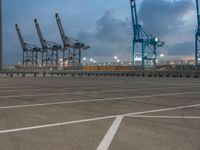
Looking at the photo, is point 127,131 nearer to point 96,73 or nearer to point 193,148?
point 193,148

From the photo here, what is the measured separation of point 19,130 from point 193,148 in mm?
3326

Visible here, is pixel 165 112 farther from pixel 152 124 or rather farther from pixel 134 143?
pixel 134 143

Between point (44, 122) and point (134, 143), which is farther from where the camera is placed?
point (44, 122)

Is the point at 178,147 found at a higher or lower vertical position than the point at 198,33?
lower

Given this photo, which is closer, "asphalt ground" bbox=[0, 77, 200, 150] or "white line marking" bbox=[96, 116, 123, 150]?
"white line marking" bbox=[96, 116, 123, 150]

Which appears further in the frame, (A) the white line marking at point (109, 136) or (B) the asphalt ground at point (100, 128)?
(B) the asphalt ground at point (100, 128)

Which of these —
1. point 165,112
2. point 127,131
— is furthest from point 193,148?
point 165,112

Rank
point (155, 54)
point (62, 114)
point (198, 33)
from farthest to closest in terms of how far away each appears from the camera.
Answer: point (155, 54) → point (198, 33) → point (62, 114)

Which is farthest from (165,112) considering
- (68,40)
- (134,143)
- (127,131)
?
(68,40)

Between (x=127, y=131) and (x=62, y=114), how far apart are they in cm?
284

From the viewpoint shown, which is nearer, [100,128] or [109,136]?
[109,136]

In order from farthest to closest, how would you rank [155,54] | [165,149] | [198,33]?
1. [155,54]
2. [198,33]
3. [165,149]

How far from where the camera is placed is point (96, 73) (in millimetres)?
61938

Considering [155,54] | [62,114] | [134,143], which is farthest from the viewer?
[155,54]
